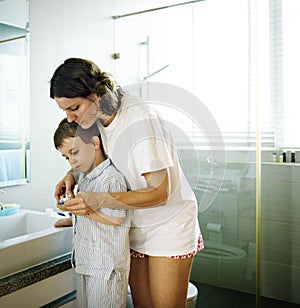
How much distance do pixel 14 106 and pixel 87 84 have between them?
409 mm

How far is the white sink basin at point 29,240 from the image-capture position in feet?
4.75

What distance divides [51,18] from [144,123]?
716 millimetres

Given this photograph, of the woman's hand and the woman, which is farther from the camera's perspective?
the woman's hand

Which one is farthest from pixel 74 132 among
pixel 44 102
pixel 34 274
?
pixel 34 274

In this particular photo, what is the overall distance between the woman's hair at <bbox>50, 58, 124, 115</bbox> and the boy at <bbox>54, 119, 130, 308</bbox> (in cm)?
11

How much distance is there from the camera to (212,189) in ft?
7.36

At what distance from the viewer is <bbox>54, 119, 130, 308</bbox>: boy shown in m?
1.46

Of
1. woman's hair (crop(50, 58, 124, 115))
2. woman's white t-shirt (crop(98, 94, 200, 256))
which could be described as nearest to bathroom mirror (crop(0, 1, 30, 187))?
woman's hair (crop(50, 58, 124, 115))

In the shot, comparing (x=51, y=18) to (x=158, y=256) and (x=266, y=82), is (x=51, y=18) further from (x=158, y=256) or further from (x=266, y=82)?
(x=266, y=82)

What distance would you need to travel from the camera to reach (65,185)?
5.24 ft

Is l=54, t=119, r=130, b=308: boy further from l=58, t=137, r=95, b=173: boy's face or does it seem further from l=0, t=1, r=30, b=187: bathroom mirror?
l=0, t=1, r=30, b=187: bathroom mirror

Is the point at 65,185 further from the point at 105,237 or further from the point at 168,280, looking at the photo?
the point at 168,280

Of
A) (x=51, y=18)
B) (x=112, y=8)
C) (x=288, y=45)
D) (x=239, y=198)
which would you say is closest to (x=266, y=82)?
(x=288, y=45)

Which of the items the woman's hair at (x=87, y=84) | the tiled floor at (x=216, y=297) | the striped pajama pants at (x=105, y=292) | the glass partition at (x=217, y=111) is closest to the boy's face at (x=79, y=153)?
the woman's hair at (x=87, y=84)
